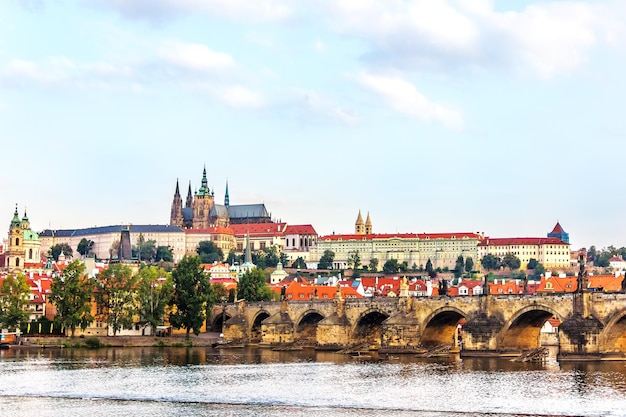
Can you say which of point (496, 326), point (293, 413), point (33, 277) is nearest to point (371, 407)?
point (293, 413)

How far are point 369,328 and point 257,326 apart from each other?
13.4m

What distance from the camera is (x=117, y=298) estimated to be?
299ft

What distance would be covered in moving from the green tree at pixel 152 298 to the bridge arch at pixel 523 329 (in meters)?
29.7

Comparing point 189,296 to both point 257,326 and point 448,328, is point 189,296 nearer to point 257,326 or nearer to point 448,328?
point 257,326

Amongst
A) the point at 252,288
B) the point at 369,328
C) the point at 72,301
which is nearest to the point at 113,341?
the point at 72,301

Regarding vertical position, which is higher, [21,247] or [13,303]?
[21,247]

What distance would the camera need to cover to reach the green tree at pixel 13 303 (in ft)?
290

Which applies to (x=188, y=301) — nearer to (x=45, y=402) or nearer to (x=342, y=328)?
(x=342, y=328)

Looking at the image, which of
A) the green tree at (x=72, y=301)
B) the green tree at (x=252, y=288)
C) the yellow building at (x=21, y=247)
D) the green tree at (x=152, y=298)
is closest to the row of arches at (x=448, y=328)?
the green tree at (x=152, y=298)

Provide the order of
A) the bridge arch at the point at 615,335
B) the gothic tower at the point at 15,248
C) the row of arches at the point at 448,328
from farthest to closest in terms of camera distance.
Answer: the gothic tower at the point at 15,248 → the row of arches at the point at 448,328 → the bridge arch at the point at 615,335

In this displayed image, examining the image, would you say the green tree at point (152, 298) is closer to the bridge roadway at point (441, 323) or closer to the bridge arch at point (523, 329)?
the bridge roadway at point (441, 323)

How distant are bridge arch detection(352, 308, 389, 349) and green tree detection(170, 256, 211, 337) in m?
14.0

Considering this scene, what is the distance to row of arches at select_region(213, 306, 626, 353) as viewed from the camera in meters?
65.9

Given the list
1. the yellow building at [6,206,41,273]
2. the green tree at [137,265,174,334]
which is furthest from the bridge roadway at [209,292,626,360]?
the yellow building at [6,206,41,273]
